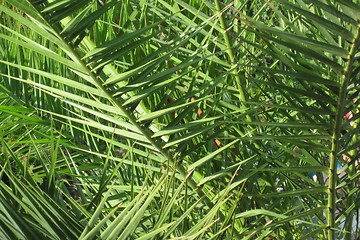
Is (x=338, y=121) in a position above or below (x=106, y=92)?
below

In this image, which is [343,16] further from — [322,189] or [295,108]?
[322,189]

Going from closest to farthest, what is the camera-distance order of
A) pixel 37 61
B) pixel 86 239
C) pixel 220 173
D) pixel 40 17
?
pixel 86 239
pixel 40 17
pixel 220 173
pixel 37 61

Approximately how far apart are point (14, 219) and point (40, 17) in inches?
8.0

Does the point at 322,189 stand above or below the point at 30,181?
below

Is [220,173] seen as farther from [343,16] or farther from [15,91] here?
[15,91]

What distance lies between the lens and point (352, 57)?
0.38 meters

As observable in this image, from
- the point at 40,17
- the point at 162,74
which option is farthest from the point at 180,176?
the point at 40,17

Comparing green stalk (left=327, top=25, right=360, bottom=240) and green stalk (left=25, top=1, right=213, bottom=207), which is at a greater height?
green stalk (left=25, top=1, right=213, bottom=207)

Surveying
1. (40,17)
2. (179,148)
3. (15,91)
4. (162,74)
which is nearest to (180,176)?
(179,148)

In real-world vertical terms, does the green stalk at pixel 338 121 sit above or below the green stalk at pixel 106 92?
below

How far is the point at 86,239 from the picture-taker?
287 mm

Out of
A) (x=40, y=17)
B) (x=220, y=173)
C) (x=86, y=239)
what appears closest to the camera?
(x=86, y=239)

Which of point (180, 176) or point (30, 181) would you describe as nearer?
point (30, 181)

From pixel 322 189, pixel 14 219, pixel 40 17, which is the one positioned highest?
pixel 40 17
